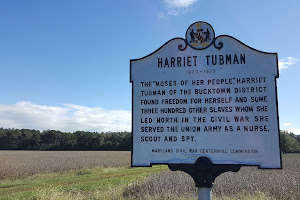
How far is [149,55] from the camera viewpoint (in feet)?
22.1

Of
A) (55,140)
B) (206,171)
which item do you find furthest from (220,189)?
(55,140)

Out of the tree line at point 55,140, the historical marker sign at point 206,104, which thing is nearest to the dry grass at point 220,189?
the historical marker sign at point 206,104

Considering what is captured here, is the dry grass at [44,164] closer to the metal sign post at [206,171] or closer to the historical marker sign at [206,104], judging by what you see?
the historical marker sign at [206,104]

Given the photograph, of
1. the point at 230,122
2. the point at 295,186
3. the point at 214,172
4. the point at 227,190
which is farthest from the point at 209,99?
the point at 295,186

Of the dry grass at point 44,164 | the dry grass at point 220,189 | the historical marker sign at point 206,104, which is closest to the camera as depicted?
the historical marker sign at point 206,104

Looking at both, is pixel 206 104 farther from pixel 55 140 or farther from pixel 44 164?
pixel 55 140

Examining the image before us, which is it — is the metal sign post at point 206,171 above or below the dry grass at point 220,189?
above

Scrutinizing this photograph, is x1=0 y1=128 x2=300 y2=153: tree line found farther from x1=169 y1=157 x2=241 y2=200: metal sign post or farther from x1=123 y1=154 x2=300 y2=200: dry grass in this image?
x1=169 y1=157 x2=241 y2=200: metal sign post

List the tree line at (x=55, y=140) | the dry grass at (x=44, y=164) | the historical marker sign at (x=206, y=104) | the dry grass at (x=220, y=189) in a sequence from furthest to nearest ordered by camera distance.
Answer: the tree line at (x=55, y=140) < the dry grass at (x=44, y=164) < the dry grass at (x=220, y=189) < the historical marker sign at (x=206, y=104)

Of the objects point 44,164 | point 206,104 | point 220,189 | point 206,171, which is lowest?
point 44,164

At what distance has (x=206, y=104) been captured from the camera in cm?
619

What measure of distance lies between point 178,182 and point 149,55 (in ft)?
27.6

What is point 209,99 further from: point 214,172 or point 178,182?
point 178,182

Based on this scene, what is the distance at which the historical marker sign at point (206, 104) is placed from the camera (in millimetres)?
5945
